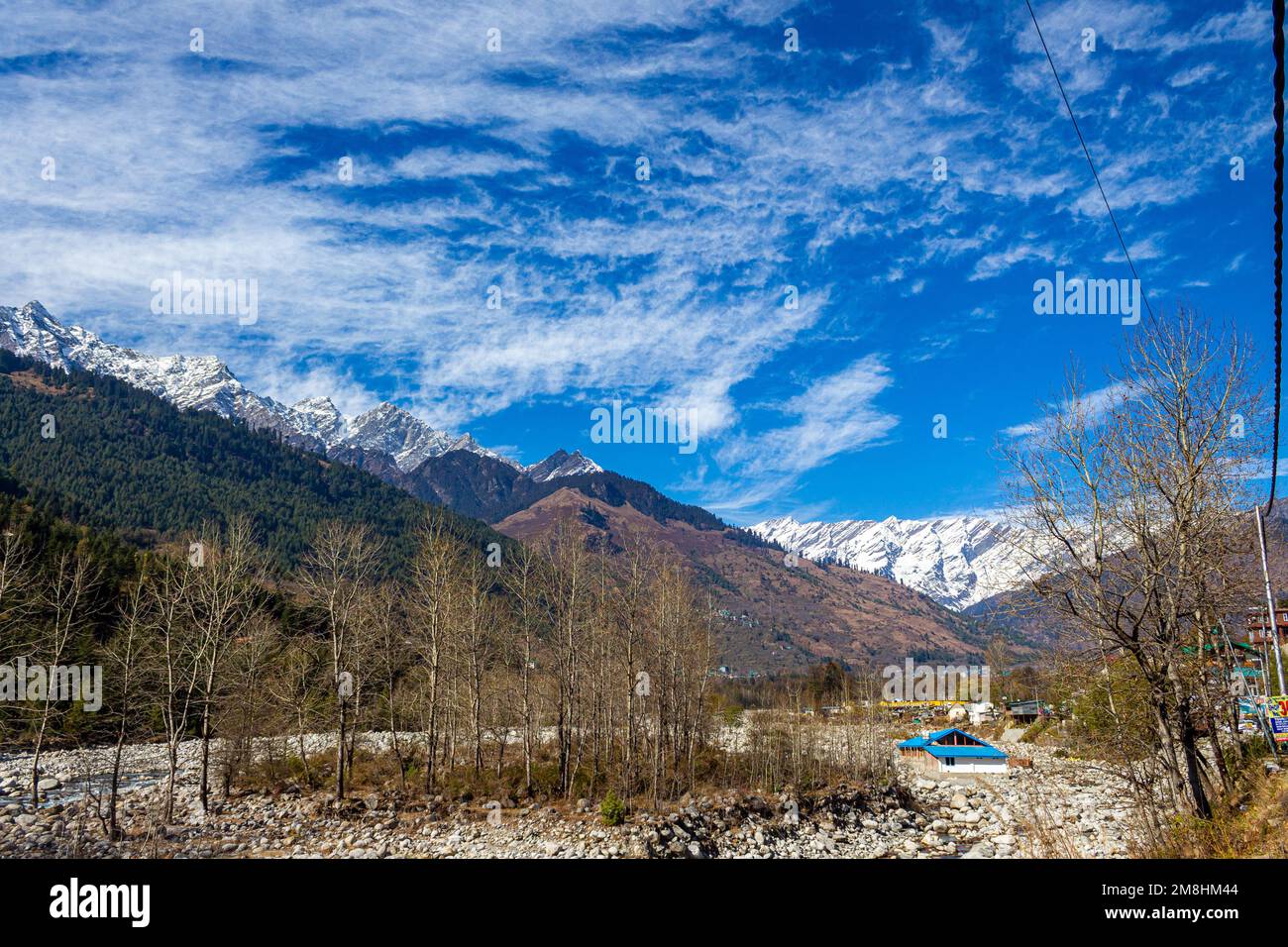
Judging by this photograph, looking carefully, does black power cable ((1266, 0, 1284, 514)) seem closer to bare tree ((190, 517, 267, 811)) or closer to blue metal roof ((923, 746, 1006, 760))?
bare tree ((190, 517, 267, 811))

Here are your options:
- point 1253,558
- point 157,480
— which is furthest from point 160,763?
point 157,480

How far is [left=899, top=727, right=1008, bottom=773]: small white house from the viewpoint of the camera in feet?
195

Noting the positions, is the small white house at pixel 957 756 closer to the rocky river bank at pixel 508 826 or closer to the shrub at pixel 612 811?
the rocky river bank at pixel 508 826

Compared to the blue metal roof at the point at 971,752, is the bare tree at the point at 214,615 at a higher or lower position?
higher

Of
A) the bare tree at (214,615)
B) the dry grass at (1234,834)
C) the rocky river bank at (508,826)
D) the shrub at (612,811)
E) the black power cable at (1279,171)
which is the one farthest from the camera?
the shrub at (612,811)

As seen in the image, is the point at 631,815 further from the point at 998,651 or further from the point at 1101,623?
the point at 998,651

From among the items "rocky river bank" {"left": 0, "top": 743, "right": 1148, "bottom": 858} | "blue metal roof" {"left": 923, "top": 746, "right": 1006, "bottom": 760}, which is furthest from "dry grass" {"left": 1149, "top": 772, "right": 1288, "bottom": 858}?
"blue metal roof" {"left": 923, "top": 746, "right": 1006, "bottom": 760}

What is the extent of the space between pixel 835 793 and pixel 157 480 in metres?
198

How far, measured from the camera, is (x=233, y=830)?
2634 centimetres

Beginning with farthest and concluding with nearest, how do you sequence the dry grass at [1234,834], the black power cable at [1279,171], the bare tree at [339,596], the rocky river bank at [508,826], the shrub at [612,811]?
1. the bare tree at [339,596]
2. the shrub at [612,811]
3. the rocky river bank at [508,826]
4. the dry grass at [1234,834]
5. the black power cable at [1279,171]

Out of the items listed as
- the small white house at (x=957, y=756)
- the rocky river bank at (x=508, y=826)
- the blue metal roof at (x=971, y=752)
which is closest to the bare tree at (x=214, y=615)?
the rocky river bank at (x=508, y=826)

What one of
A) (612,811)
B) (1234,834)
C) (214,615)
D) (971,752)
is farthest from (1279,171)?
(971,752)

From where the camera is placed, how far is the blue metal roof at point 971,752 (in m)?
59.5

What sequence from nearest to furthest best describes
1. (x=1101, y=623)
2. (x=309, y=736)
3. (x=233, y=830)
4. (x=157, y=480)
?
(x=1101, y=623) < (x=233, y=830) < (x=309, y=736) < (x=157, y=480)
